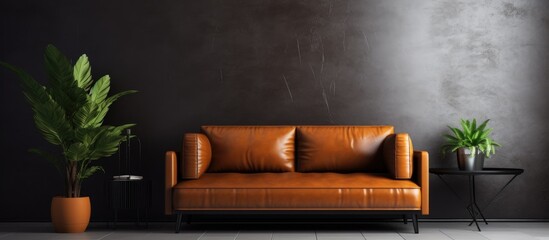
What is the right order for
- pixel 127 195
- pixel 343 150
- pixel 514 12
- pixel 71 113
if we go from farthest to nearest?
pixel 514 12, pixel 343 150, pixel 127 195, pixel 71 113

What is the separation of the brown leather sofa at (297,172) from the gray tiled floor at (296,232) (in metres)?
0.18

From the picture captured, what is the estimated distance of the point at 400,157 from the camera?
550 cm

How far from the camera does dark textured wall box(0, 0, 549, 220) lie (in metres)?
6.26

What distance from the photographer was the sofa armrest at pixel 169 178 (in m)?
5.41

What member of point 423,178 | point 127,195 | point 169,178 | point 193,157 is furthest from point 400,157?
point 127,195

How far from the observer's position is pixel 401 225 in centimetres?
597

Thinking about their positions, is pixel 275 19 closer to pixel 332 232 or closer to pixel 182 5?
pixel 182 5

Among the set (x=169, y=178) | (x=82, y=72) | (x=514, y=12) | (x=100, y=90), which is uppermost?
(x=514, y=12)

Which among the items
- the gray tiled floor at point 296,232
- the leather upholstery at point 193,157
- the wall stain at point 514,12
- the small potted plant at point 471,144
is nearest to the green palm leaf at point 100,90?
the leather upholstery at point 193,157

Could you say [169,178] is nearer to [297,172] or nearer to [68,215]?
[68,215]

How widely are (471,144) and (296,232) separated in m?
1.62

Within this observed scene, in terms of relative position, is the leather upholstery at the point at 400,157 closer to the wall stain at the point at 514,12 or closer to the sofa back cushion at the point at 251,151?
the sofa back cushion at the point at 251,151

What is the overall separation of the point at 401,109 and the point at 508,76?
0.98 meters

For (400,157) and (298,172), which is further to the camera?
(298,172)
